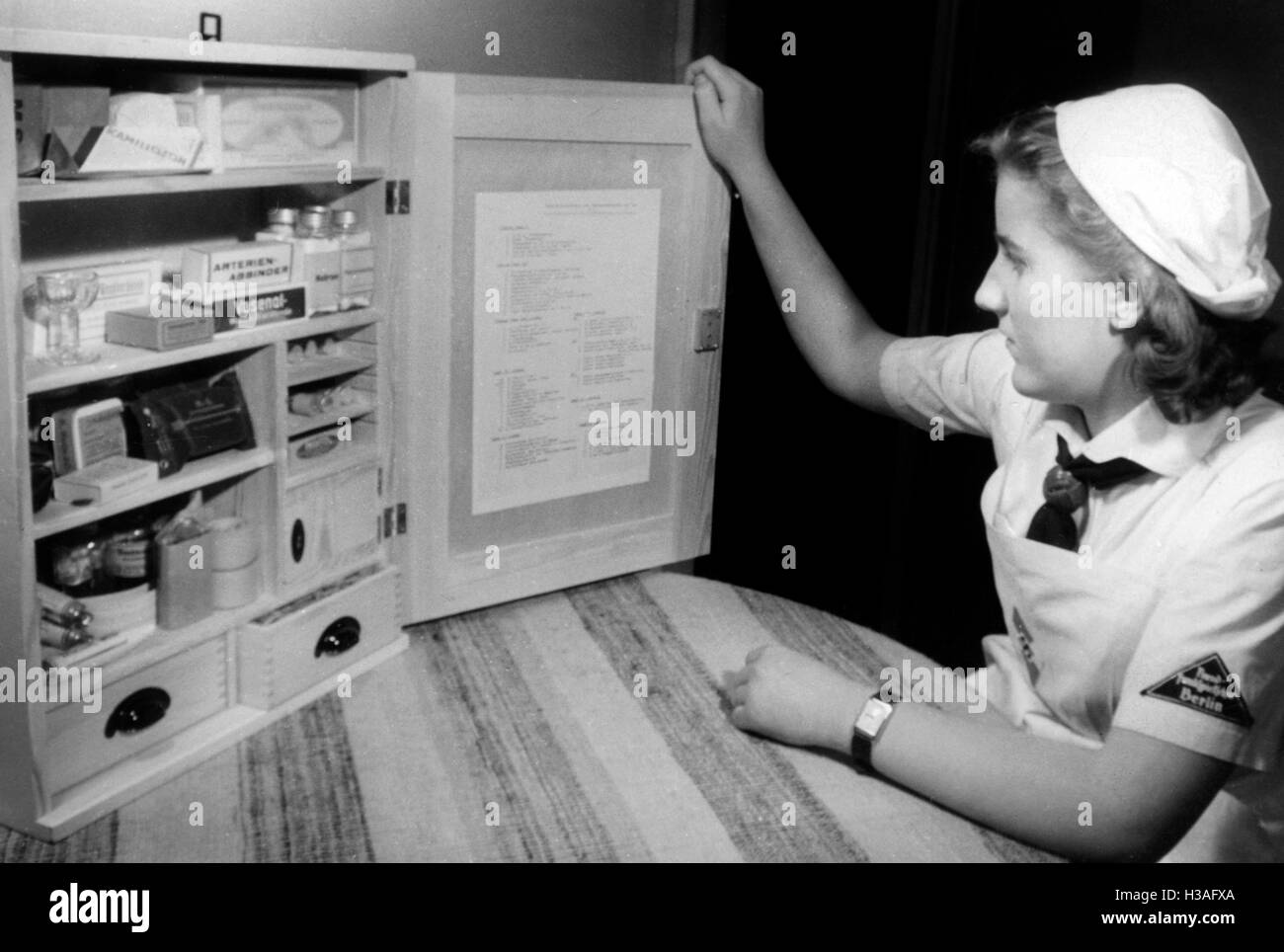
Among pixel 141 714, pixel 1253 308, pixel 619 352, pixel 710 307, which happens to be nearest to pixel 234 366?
pixel 141 714

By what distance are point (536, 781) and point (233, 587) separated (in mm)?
428

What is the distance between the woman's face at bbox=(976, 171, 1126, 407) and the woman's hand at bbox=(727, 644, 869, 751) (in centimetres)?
38

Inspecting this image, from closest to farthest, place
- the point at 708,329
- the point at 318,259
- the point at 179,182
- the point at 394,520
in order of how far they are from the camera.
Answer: the point at 179,182, the point at 318,259, the point at 394,520, the point at 708,329

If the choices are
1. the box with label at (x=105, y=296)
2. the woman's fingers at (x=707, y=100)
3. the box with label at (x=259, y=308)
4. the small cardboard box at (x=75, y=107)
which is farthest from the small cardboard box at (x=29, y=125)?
the woman's fingers at (x=707, y=100)

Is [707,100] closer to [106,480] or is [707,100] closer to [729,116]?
[729,116]

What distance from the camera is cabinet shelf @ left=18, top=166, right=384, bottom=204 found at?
47.4 inches

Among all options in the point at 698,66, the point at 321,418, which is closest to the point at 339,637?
the point at 321,418

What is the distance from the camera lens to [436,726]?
59.6 inches

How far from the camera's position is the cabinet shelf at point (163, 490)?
128 cm

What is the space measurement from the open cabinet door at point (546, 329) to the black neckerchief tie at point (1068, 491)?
672mm

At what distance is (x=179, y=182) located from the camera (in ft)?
4.38

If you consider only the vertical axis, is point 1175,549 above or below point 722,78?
below

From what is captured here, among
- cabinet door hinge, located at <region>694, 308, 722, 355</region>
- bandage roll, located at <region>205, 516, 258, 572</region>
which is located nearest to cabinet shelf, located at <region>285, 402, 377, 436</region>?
bandage roll, located at <region>205, 516, 258, 572</region>
